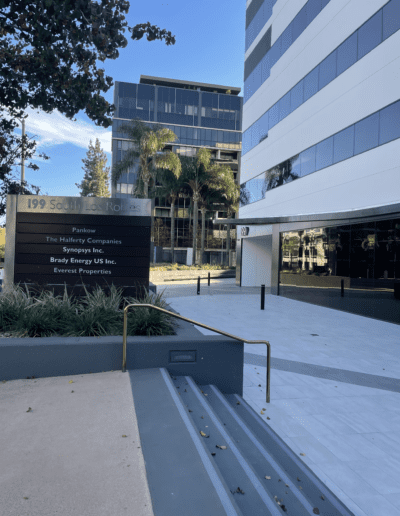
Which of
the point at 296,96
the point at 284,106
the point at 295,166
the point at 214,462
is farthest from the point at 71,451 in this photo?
the point at 284,106

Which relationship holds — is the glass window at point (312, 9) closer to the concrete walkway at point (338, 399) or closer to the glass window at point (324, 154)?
the glass window at point (324, 154)

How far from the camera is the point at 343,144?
51.2 ft

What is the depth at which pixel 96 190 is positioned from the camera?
63375 mm

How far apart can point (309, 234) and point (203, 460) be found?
16.8 m

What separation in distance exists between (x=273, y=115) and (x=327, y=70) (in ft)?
20.9

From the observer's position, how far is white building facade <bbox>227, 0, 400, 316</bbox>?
42.9 ft

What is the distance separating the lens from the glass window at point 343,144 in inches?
595

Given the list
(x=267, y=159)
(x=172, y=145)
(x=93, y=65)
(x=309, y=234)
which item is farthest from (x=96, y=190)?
(x=93, y=65)

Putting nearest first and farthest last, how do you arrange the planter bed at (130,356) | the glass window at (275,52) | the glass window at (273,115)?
the planter bed at (130,356) < the glass window at (275,52) < the glass window at (273,115)

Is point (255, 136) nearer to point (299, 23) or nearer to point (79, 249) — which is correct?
point (299, 23)

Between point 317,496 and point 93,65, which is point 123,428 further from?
point 93,65

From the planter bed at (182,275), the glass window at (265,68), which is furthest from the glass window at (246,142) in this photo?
the planter bed at (182,275)

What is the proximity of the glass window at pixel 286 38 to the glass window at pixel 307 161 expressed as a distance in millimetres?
6622

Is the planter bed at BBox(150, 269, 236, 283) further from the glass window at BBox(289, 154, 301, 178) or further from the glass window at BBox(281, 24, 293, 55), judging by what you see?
the glass window at BBox(281, 24, 293, 55)
